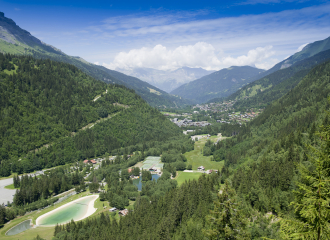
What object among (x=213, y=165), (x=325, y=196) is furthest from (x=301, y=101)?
(x=325, y=196)

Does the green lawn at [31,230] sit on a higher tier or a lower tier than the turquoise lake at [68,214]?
higher

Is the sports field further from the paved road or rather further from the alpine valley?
the paved road

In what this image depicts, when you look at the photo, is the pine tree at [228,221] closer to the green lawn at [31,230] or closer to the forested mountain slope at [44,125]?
the green lawn at [31,230]

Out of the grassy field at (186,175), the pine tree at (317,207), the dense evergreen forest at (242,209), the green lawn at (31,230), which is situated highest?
the pine tree at (317,207)

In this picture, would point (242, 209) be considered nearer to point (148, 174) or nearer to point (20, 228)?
point (20, 228)

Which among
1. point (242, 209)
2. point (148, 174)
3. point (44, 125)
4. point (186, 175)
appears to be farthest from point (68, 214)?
point (44, 125)

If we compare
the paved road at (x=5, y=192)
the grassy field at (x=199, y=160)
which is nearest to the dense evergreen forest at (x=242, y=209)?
the grassy field at (x=199, y=160)

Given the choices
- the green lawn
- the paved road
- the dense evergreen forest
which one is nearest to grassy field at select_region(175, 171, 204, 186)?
the dense evergreen forest

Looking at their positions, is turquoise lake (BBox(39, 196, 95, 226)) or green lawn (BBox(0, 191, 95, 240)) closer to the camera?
green lawn (BBox(0, 191, 95, 240))
